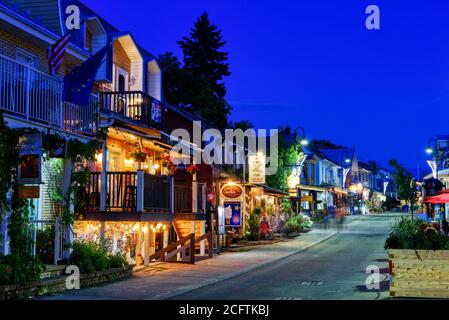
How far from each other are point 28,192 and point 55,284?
2216 millimetres

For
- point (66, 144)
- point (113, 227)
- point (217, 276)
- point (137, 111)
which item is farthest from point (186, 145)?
point (66, 144)

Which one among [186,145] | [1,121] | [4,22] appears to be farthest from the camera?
[186,145]

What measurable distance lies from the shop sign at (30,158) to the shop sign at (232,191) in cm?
1795

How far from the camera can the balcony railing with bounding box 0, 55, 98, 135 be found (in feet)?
44.8

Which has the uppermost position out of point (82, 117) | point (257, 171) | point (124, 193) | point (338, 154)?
point (338, 154)

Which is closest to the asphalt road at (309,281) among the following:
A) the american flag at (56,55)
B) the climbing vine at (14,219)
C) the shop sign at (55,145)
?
the climbing vine at (14,219)

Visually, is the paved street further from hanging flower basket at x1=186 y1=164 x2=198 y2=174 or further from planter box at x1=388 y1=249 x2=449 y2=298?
hanging flower basket at x1=186 y1=164 x2=198 y2=174

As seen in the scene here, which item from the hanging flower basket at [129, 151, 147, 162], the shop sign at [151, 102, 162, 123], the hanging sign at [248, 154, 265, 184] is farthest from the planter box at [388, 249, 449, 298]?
the hanging sign at [248, 154, 265, 184]

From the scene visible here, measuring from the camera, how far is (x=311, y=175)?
69062 mm

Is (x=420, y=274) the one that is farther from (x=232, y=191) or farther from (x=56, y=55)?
(x=232, y=191)

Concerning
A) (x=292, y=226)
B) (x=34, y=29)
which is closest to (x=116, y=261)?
(x=34, y=29)

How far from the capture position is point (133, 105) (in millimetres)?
22359
